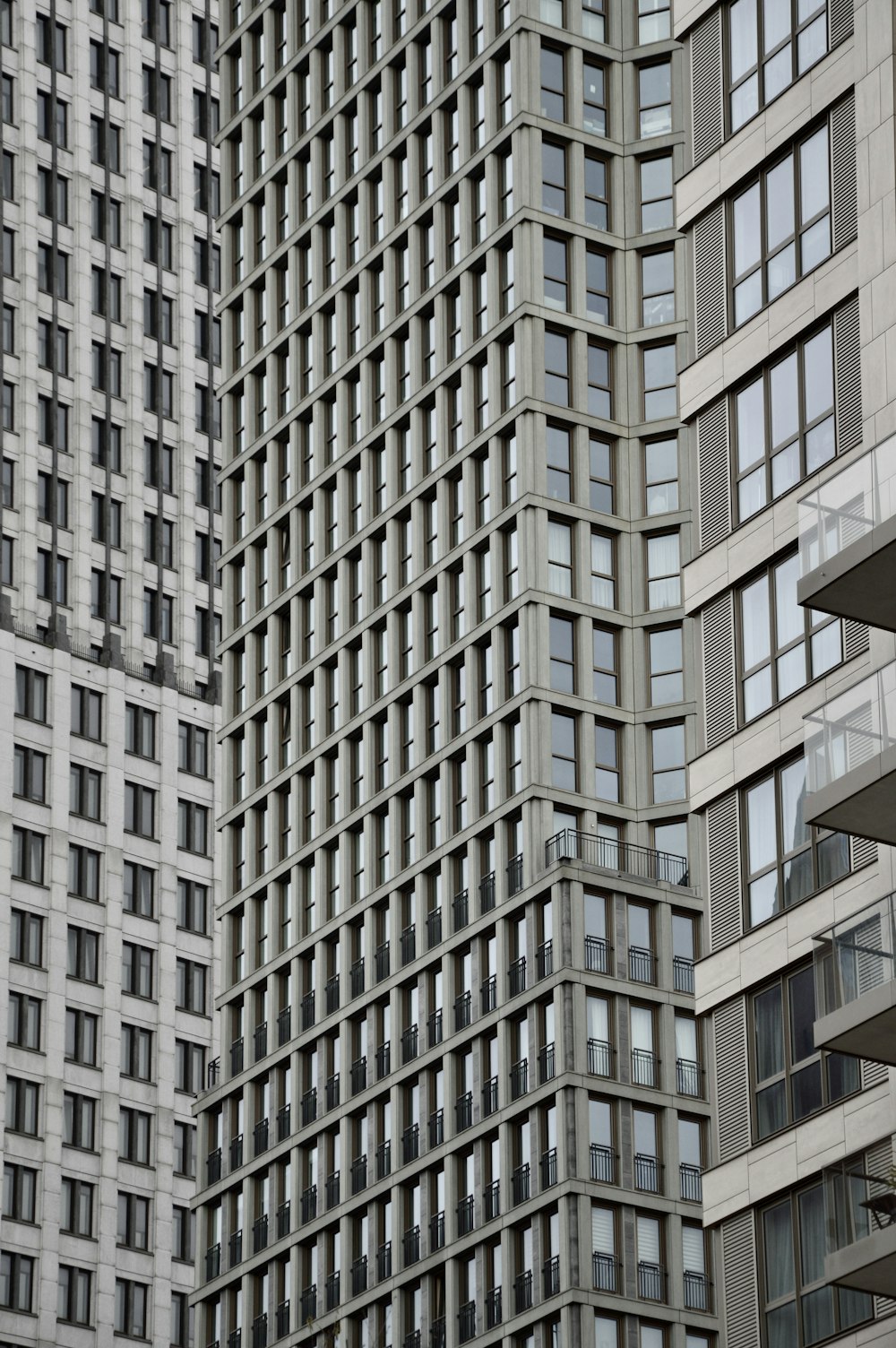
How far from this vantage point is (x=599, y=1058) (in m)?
84.6

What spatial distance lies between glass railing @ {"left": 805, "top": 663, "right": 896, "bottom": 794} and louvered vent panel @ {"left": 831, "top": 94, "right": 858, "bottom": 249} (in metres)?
10.4

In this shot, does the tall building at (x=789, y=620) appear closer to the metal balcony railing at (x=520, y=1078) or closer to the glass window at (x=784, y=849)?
the glass window at (x=784, y=849)

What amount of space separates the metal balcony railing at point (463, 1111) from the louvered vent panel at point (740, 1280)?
141ft

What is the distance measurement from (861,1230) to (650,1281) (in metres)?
46.9

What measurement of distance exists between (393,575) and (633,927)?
15217 mm

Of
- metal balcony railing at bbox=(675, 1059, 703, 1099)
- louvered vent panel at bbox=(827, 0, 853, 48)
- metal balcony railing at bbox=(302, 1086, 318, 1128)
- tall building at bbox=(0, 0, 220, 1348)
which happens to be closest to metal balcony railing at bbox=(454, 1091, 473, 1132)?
metal balcony railing at bbox=(675, 1059, 703, 1099)

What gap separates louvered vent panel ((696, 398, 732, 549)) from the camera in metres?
48.6

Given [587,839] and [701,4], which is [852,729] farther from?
[587,839]

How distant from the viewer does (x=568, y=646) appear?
8969 centimetres

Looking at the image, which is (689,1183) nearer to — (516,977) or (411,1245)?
(516,977)

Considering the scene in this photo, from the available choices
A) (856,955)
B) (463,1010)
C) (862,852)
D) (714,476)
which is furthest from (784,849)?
(463,1010)

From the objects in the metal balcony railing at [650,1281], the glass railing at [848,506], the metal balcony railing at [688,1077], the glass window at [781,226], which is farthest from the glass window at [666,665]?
the glass railing at [848,506]

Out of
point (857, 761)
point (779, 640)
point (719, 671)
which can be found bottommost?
point (857, 761)

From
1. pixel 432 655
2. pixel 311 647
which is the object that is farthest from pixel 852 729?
pixel 311 647
